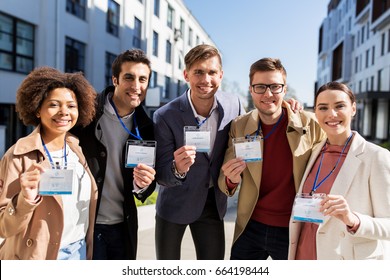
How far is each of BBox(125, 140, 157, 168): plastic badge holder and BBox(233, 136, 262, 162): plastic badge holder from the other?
0.58m

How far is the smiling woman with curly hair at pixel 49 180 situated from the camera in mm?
1839

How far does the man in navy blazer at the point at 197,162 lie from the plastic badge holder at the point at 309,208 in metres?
0.87

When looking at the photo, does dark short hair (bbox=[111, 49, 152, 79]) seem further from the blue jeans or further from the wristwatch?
the blue jeans

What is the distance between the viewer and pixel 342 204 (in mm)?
1807

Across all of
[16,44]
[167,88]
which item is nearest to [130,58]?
[16,44]

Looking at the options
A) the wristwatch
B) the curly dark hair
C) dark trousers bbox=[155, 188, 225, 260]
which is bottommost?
dark trousers bbox=[155, 188, 225, 260]

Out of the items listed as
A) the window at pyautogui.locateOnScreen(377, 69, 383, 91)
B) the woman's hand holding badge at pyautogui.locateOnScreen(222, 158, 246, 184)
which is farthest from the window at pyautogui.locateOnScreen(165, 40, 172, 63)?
the window at pyautogui.locateOnScreen(377, 69, 383, 91)

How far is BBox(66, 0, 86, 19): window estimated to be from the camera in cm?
1252

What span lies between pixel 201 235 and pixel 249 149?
3.44ft

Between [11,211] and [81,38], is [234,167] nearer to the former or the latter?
[11,211]

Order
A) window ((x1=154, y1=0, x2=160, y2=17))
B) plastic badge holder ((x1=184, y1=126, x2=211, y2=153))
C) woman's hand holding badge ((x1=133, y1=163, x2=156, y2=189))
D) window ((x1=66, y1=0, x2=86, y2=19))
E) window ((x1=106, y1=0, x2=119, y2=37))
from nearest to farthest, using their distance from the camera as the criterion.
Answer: woman's hand holding badge ((x1=133, y1=163, x2=156, y2=189))
plastic badge holder ((x1=184, y1=126, x2=211, y2=153))
window ((x1=154, y1=0, x2=160, y2=17))
window ((x1=66, y1=0, x2=86, y2=19))
window ((x1=106, y1=0, x2=119, y2=37))
